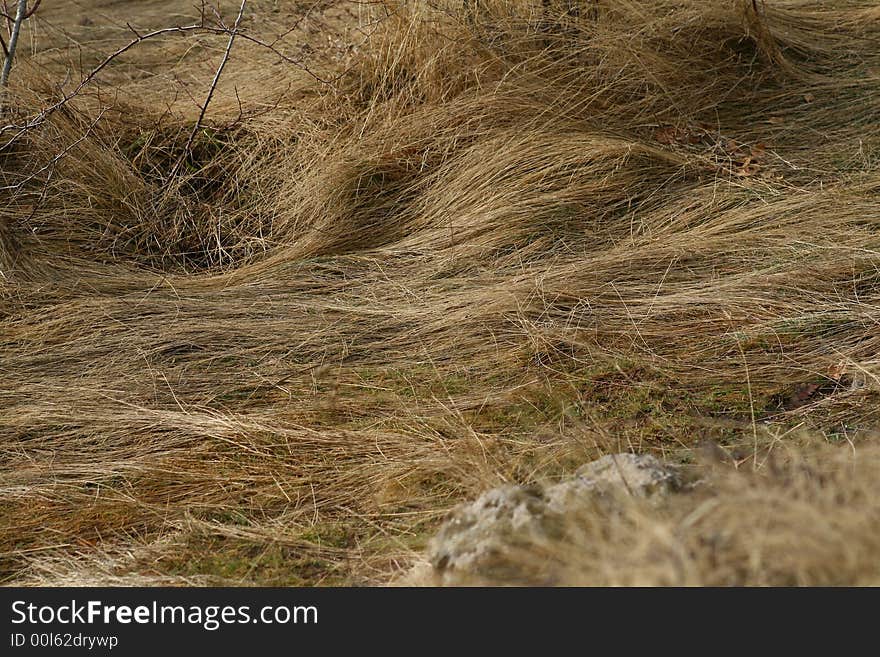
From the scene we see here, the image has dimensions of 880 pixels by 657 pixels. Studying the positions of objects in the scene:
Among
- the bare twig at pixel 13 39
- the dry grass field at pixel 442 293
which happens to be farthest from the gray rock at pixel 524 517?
the bare twig at pixel 13 39

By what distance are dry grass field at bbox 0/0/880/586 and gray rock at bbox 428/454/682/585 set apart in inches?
2.7

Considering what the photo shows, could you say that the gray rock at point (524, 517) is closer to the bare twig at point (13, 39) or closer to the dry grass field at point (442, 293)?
the dry grass field at point (442, 293)

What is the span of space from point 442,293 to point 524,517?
6.00ft

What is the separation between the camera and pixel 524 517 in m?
2.01

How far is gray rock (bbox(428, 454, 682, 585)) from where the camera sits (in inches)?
75.6

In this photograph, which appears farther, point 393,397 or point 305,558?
point 393,397

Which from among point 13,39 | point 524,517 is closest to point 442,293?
point 524,517

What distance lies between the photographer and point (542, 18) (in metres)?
5.06

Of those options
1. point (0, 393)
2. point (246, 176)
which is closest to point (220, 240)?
point (246, 176)

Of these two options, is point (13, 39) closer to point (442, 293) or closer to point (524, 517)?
point (442, 293)

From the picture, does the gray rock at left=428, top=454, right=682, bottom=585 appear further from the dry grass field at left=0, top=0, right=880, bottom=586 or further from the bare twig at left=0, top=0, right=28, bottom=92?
the bare twig at left=0, top=0, right=28, bottom=92

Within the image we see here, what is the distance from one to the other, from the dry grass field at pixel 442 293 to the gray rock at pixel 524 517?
0.22ft

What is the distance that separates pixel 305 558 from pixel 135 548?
1.42 ft
